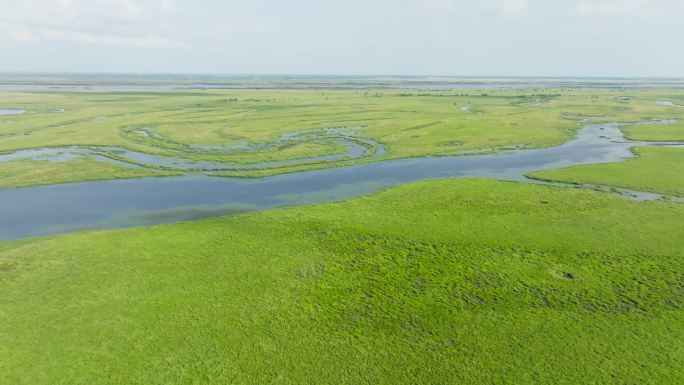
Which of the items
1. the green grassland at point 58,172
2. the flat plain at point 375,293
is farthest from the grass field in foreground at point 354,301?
the green grassland at point 58,172

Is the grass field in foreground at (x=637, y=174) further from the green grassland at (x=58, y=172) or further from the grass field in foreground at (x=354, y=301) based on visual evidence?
the green grassland at (x=58, y=172)

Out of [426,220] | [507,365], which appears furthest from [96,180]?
[507,365]

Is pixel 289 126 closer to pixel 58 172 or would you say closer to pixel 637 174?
pixel 58 172

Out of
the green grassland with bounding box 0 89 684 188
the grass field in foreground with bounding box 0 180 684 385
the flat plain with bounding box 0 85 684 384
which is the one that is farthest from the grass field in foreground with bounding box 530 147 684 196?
the green grassland with bounding box 0 89 684 188

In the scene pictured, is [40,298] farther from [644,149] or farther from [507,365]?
[644,149]

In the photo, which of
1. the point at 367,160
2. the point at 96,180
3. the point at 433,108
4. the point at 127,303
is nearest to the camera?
the point at 127,303

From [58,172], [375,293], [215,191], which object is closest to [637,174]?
[375,293]
